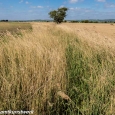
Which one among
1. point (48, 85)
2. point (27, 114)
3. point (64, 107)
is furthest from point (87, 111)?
point (27, 114)

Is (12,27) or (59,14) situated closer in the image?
(12,27)

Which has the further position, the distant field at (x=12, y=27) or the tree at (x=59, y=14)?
the tree at (x=59, y=14)

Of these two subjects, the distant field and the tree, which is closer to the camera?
the distant field

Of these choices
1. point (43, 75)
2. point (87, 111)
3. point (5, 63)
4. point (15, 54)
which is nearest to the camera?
point (87, 111)

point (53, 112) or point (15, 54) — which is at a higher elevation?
point (15, 54)

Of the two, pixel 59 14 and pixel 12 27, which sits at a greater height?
pixel 59 14

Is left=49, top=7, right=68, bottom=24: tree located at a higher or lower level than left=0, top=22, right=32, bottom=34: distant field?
higher

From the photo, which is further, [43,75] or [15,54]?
[15,54]

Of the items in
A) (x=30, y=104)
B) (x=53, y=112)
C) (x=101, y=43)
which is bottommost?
(x=53, y=112)

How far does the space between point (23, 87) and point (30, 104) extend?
0.39 metres

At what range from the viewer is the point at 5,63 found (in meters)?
2.80

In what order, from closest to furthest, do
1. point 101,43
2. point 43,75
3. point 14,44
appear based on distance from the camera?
point 43,75 < point 14,44 < point 101,43

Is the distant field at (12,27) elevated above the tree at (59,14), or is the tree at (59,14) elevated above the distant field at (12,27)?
the tree at (59,14)

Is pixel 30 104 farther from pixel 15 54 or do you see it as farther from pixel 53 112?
pixel 15 54
